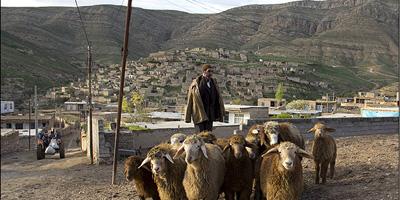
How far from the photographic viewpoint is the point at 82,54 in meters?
125

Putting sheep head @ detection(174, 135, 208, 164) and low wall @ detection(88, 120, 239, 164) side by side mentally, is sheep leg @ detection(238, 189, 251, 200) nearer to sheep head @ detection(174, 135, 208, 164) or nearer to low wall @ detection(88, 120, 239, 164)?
sheep head @ detection(174, 135, 208, 164)

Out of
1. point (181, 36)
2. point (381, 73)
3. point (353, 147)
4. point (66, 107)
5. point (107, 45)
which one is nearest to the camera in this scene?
point (353, 147)

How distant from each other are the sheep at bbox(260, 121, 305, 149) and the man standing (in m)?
1.51

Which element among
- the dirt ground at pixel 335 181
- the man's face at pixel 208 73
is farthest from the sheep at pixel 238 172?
the man's face at pixel 208 73

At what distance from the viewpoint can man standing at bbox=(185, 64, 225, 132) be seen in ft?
35.0

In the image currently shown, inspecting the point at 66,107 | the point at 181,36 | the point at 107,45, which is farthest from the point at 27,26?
the point at 66,107

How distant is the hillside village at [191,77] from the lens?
8638 cm

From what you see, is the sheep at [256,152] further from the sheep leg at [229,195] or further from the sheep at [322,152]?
the sheep at [322,152]

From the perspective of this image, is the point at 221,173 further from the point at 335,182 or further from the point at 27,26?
the point at 27,26

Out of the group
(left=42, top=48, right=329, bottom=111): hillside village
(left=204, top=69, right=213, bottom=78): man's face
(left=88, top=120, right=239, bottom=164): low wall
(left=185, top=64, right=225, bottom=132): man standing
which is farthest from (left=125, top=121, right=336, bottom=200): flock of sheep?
(left=42, top=48, right=329, bottom=111): hillside village

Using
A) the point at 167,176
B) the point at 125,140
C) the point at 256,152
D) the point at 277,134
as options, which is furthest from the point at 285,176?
the point at 125,140

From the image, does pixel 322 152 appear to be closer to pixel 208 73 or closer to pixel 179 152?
pixel 208 73

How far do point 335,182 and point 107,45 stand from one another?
139 metres

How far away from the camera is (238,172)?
8391mm
